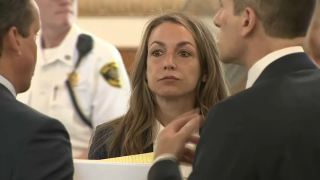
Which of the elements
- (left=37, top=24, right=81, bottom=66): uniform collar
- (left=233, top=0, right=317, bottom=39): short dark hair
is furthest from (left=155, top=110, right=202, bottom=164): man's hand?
(left=37, top=24, right=81, bottom=66): uniform collar

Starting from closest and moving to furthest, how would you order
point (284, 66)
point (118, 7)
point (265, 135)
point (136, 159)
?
point (265, 135), point (284, 66), point (136, 159), point (118, 7)

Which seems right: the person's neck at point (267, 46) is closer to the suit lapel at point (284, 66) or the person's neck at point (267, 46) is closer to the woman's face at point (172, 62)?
the suit lapel at point (284, 66)

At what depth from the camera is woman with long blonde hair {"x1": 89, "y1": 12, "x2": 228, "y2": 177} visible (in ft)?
7.41

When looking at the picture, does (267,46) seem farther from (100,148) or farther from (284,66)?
(100,148)

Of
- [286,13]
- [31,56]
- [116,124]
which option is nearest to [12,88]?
[31,56]

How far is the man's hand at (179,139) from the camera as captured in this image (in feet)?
5.17

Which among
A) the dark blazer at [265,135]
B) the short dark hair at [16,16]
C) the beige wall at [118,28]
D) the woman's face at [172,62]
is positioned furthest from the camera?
the beige wall at [118,28]

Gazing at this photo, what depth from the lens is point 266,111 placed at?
4.43 ft

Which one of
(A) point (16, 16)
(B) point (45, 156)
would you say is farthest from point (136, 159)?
(A) point (16, 16)

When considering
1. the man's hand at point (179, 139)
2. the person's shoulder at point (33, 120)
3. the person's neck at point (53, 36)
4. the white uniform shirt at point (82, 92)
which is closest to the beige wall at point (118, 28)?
the person's neck at point (53, 36)

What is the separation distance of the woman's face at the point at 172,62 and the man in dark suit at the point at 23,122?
2.26 feet

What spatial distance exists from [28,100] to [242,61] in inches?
74.1

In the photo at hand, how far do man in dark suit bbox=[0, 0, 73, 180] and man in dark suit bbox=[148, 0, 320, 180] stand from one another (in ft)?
0.69

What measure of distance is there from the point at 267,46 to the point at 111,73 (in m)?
1.78
